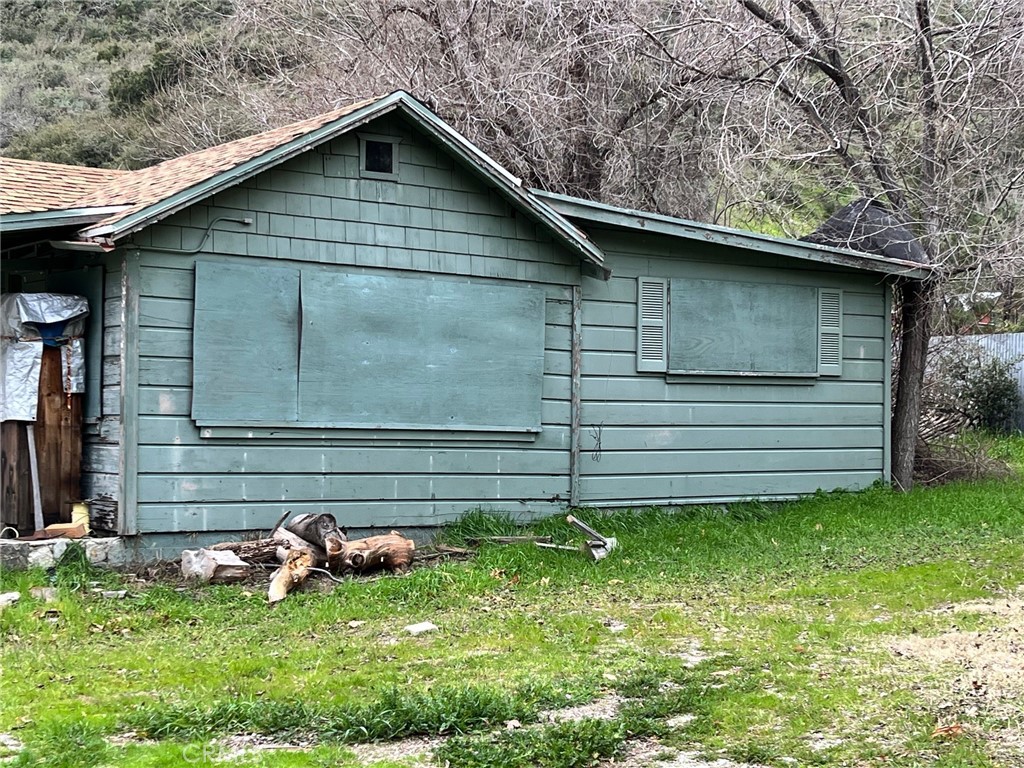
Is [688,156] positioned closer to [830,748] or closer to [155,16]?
[830,748]

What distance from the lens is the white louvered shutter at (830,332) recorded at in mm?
13578

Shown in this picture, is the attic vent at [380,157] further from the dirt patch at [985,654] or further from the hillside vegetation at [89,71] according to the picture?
the hillside vegetation at [89,71]

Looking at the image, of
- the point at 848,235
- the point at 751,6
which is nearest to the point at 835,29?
the point at 751,6

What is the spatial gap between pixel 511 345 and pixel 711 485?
291 cm

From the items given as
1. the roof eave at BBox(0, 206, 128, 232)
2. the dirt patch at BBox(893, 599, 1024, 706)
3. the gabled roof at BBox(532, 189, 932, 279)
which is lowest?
the dirt patch at BBox(893, 599, 1024, 706)

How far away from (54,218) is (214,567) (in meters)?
3.04

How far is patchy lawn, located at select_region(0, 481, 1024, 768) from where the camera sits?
202 inches

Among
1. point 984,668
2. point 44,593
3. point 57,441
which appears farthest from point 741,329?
point 44,593

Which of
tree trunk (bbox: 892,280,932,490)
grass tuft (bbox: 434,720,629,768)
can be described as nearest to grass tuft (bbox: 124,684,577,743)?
grass tuft (bbox: 434,720,629,768)

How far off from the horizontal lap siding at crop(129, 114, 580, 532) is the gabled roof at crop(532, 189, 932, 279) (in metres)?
0.44

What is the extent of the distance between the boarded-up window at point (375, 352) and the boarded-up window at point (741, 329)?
148 cm

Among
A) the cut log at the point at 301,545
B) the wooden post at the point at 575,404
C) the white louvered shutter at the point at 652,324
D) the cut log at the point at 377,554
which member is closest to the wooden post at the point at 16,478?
the cut log at the point at 301,545

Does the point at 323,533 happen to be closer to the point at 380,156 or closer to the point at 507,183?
the point at 380,156

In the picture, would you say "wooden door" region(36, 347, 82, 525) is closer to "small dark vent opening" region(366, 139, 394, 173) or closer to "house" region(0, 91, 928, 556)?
"house" region(0, 91, 928, 556)
